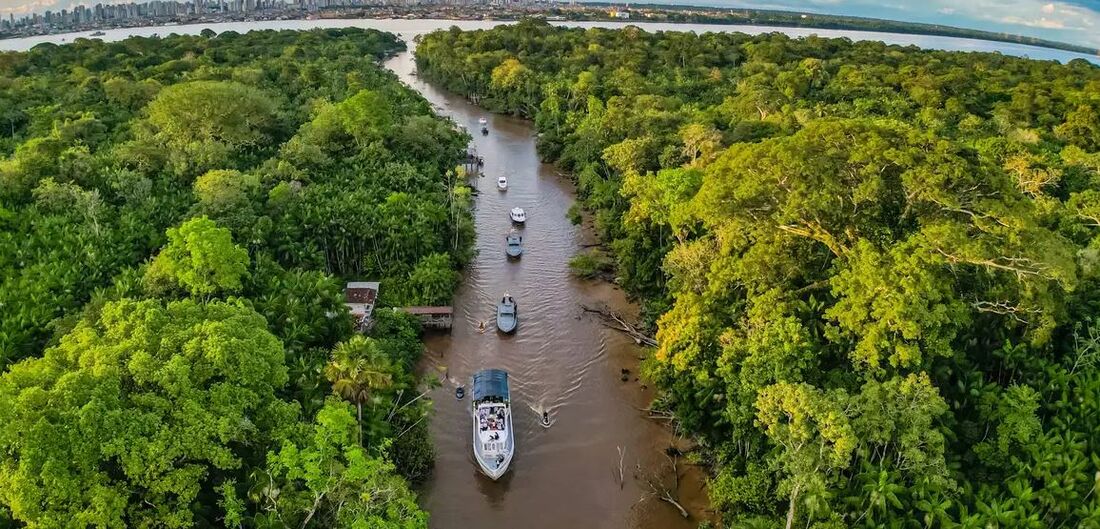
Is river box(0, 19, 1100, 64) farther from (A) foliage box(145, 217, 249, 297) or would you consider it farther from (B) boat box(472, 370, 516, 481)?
(B) boat box(472, 370, 516, 481)

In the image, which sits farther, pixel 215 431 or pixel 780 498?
pixel 780 498

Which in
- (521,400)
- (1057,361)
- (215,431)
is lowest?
(521,400)

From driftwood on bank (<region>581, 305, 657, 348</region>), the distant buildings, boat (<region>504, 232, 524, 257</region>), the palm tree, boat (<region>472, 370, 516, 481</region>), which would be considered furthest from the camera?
the distant buildings

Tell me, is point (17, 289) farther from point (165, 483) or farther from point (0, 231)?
point (165, 483)

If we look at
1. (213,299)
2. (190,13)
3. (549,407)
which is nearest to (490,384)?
(549,407)

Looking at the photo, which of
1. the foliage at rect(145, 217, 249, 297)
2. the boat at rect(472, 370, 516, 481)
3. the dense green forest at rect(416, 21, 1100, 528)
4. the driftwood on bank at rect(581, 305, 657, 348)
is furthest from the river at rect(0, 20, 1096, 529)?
the foliage at rect(145, 217, 249, 297)

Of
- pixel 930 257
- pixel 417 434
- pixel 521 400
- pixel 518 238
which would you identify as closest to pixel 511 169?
pixel 518 238

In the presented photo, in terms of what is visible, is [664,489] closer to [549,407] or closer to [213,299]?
[549,407]
